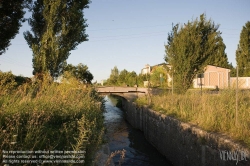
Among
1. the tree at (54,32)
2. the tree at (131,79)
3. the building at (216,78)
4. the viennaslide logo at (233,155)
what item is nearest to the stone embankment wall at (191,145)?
the viennaslide logo at (233,155)

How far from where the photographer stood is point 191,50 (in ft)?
44.3

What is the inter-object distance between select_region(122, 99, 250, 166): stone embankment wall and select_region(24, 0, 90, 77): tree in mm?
9081

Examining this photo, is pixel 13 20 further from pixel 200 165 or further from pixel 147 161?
pixel 200 165

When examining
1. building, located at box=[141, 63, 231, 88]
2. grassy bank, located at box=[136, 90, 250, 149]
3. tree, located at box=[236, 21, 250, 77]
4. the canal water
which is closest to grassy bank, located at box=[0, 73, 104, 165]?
the canal water

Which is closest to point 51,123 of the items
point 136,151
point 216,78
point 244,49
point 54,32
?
point 136,151

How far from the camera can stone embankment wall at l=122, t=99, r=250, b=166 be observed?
5238 mm

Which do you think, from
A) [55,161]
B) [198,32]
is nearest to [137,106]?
[198,32]

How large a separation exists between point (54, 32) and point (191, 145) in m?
13.8

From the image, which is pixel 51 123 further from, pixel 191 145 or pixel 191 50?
pixel 191 50

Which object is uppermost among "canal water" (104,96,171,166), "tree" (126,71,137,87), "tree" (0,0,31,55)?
"tree" (0,0,31,55)

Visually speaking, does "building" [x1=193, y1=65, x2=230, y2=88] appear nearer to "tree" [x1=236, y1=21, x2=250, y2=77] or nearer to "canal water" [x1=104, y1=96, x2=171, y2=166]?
"canal water" [x1=104, y1=96, x2=171, y2=166]

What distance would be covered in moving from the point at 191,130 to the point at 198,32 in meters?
8.76

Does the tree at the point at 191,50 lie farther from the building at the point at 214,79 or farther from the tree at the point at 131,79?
the tree at the point at 131,79

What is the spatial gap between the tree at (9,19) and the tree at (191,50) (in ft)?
34.7
